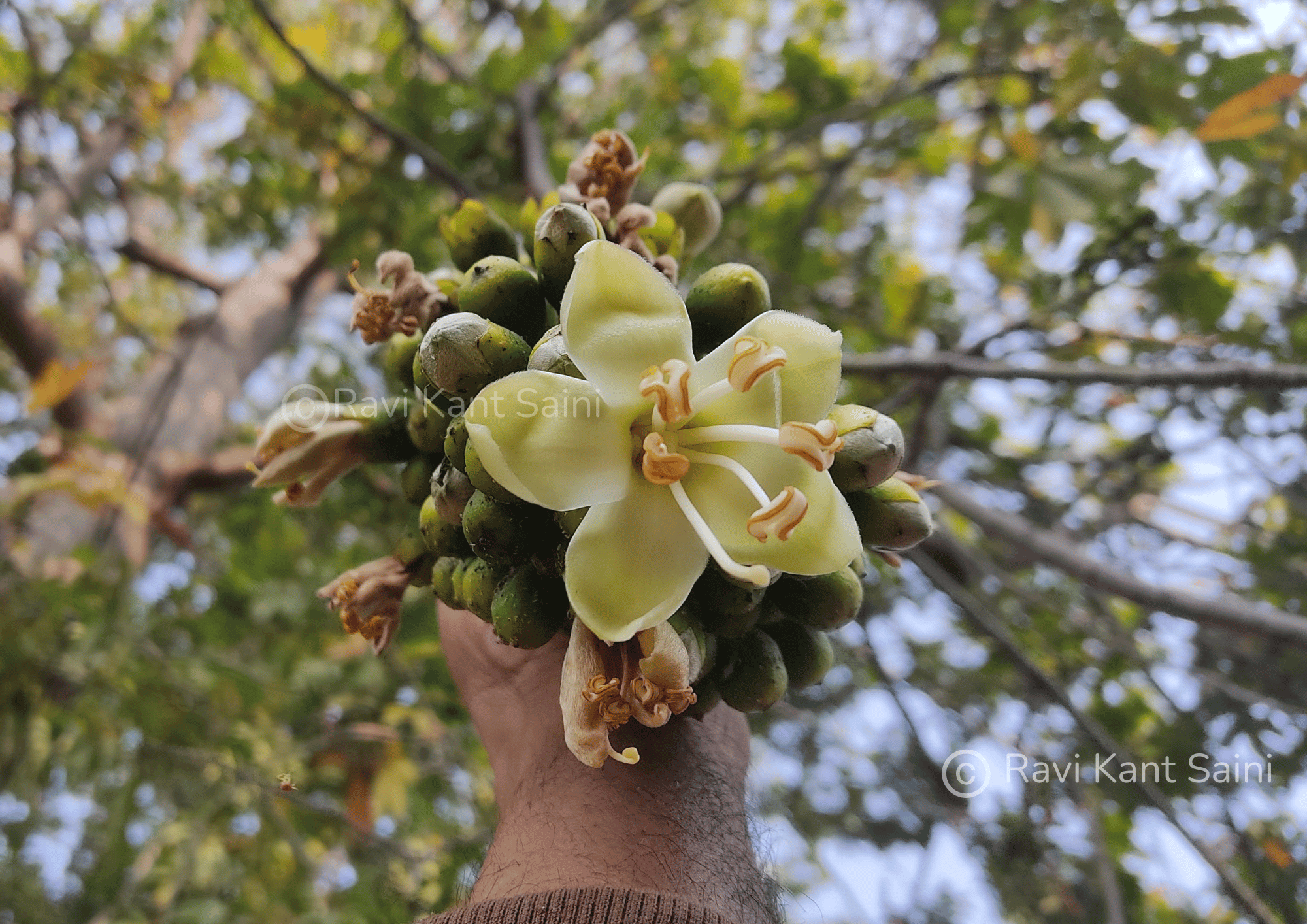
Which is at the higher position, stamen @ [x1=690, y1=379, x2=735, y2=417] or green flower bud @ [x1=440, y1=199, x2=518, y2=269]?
green flower bud @ [x1=440, y1=199, x2=518, y2=269]

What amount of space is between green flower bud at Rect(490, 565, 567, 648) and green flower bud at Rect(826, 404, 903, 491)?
0.40m

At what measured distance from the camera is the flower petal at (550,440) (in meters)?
0.89

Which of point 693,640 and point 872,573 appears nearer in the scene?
point 693,640

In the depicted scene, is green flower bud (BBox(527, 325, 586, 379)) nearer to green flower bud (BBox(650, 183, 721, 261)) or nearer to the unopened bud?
the unopened bud

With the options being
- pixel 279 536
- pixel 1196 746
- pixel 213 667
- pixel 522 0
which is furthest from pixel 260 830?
pixel 522 0

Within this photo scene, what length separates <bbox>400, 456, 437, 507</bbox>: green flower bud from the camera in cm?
137

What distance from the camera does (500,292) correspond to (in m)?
1.21

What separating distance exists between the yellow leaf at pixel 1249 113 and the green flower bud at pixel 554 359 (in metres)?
2.36

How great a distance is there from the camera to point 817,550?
0.96m

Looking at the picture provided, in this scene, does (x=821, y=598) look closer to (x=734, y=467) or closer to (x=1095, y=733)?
(x=734, y=467)

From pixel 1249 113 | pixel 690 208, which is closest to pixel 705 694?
pixel 690 208

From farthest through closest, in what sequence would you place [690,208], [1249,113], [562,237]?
1. [1249,113]
2. [690,208]
3. [562,237]

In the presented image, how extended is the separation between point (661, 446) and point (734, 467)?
9cm

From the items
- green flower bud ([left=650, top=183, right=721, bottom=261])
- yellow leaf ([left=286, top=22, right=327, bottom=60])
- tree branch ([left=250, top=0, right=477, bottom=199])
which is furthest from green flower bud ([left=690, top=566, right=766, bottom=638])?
yellow leaf ([left=286, top=22, right=327, bottom=60])
